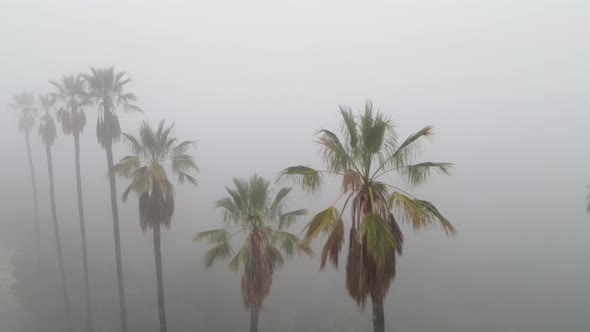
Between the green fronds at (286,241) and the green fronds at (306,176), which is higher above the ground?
the green fronds at (306,176)

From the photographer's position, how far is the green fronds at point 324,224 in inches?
Result: 210

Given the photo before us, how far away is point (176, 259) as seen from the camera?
31.7 metres

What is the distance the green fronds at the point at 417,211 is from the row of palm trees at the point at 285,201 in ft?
0.06

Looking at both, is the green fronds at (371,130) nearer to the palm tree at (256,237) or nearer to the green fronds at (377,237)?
the green fronds at (377,237)

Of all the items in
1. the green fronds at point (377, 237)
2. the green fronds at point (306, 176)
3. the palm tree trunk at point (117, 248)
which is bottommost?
the palm tree trunk at point (117, 248)

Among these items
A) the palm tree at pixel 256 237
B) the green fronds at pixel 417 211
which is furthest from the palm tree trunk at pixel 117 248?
the green fronds at pixel 417 211

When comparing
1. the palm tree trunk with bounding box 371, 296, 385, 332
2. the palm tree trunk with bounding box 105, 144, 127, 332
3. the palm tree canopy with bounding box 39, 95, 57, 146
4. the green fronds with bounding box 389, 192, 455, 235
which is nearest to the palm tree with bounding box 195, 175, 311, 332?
the palm tree trunk with bounding box 371, 296, 385, 332

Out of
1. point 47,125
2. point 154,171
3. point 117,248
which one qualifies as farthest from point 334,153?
point 47,125

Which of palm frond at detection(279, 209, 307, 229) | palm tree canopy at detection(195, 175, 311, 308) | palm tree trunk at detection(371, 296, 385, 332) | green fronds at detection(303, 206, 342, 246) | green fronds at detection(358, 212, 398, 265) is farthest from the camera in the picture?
palm frond at detection(279, 209, 307, 229)

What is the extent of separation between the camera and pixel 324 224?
5.34 m

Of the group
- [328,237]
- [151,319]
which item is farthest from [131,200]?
[328,237]

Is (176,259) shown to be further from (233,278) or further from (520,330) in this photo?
(520,330)

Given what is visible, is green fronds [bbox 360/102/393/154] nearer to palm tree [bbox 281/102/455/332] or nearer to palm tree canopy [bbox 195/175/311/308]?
palm tree [bbox 281/102/455/332]

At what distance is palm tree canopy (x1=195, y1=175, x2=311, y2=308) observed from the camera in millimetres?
9883
